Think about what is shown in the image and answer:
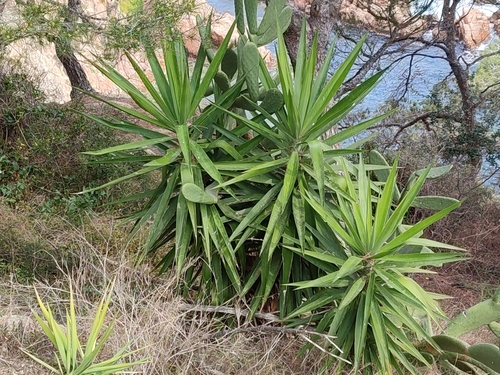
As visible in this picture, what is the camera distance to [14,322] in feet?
9.34

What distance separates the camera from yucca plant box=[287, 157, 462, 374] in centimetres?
264

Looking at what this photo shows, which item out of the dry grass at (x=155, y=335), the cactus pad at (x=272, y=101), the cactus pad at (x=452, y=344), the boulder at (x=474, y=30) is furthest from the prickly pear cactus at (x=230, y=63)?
the boulder at (x=474, y=30)

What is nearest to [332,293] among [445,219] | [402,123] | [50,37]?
[50,37]

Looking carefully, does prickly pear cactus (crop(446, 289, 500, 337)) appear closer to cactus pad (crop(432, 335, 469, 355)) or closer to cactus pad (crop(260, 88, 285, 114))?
cactus pad (crop(432, 335, 469, 355))

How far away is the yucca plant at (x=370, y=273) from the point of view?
8.66 feet

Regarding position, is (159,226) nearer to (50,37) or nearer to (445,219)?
(50,37)

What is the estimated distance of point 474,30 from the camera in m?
13.2

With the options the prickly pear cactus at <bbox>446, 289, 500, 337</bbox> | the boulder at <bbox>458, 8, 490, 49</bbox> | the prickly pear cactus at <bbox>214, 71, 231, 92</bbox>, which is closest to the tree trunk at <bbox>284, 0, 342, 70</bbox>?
the prickly pear cactus at <bbox>214, 71, 231, 92</bbox>

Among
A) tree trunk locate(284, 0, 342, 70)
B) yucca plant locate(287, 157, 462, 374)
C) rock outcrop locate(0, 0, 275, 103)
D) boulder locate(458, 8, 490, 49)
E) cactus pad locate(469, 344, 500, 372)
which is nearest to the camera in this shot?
yucca plant locate(287, 157, 462, 374)

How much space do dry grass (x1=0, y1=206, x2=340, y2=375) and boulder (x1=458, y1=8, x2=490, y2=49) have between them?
11392 mm

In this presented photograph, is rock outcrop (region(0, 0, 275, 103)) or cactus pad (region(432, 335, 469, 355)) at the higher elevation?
rock outcrop (region(0, 0, 275, 103))

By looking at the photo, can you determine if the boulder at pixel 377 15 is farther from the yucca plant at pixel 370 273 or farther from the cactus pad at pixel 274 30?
the yucca plant at pixel 370 273

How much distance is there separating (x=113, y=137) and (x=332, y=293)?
4.51 meters

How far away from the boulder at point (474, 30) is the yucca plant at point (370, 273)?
11.2 meters
